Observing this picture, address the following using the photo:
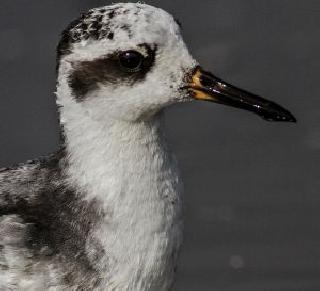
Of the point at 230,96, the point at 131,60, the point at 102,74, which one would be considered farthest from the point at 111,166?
the point at 230,96

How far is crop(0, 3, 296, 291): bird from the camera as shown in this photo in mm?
7352

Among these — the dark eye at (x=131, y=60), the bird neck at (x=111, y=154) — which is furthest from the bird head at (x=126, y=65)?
the bird neck at (x=111, y=154)

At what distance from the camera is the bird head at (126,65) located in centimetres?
730

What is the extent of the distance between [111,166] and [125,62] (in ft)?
2.18

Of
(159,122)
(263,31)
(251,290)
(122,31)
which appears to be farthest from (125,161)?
(263,31)

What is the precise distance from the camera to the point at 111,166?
7621 mm

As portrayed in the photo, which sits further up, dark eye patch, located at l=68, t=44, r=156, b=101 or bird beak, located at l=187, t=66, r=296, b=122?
dark eye patch, located at l=68, t=44, r=156, b=101

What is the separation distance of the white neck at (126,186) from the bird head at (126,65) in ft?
0.41

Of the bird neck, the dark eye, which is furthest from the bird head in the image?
the bird neck

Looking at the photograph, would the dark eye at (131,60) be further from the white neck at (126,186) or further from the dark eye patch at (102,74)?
the white neck at (126,186)

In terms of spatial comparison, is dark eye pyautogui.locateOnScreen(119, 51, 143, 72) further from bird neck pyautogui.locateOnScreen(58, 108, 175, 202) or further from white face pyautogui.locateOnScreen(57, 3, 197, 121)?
bird neck pyautogui.locateOnScreen(58, 108, 175, 202)

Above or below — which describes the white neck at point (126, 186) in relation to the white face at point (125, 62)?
below

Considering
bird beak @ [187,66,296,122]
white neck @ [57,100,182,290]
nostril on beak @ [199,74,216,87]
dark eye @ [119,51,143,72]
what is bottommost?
white neck @ [57,100,182,290]

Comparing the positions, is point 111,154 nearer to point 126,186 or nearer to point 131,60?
point 126,186
